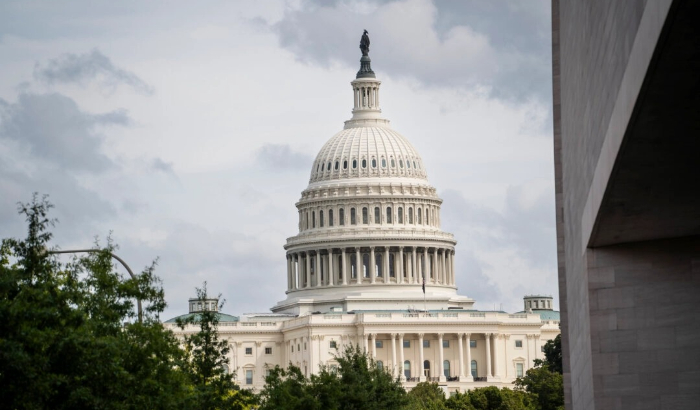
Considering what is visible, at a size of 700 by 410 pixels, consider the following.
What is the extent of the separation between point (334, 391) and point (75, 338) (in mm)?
38659

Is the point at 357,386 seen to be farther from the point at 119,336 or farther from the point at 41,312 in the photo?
the point at 41,312

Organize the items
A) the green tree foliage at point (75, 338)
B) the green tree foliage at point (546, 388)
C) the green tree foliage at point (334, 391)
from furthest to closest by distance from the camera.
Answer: the green tree foliage at point (546, 388)
the green tree foliage at point (334, 391)
the green tree foliage at point (75, 338)

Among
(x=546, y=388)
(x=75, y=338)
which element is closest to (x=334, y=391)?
(x=75, y=338)

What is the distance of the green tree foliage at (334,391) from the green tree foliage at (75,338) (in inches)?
791

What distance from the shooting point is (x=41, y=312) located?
36.3 m

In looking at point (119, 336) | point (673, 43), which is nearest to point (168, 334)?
point (119, 336)

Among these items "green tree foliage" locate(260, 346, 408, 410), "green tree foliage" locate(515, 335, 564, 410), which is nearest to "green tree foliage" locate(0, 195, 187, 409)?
Result: "green tree foliage" locate(260, 346, 408, 410)

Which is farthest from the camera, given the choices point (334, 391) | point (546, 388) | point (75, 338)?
point (546, 388)

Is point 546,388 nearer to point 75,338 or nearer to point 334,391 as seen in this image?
point 334,391

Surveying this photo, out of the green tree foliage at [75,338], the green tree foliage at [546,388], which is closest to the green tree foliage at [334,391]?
the green tree foliage at [75,338]

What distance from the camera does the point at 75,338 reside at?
3659cm

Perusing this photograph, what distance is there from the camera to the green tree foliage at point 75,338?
3497 cm

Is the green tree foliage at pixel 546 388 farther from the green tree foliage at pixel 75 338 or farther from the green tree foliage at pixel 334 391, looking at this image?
the green tree foliage at pixel 75 338

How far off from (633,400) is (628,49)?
9.88 metres
